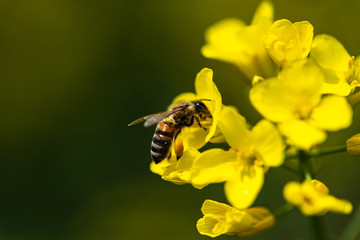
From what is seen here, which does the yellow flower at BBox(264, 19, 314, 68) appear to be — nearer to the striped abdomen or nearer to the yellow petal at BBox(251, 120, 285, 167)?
the yellow petal at BBox(251, 120, 285, 167)

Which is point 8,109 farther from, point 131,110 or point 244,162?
point 244,162

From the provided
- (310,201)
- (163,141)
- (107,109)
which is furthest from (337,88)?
(107,109)

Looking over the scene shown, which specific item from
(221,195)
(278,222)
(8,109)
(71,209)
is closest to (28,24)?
(8,109)

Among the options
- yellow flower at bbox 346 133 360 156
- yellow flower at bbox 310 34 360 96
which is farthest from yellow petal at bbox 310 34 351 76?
yellow flower at bbox 346 133 360 156

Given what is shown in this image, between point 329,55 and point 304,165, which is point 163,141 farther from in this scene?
point 329,55

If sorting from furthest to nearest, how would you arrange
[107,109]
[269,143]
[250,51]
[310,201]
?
[107,109], [250,51], [269,143], [310,201]

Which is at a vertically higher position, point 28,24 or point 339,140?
point 28,24
